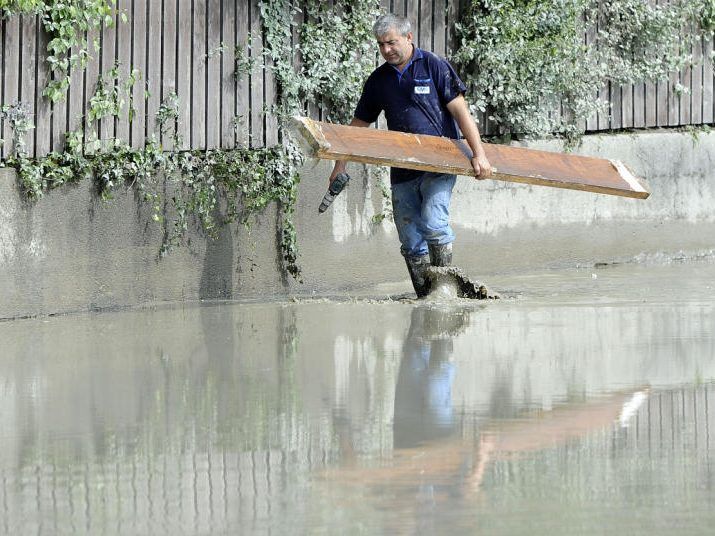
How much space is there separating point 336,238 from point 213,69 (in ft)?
4.95

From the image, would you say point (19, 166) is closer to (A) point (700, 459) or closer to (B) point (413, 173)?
(B) point (413, 173)

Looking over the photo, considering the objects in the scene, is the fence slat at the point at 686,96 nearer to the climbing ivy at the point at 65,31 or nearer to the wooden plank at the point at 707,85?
the wooden plank at the point at 707,85

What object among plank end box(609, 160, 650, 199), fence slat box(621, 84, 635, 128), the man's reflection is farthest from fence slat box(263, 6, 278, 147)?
fence slat box(621, 84, 635, 128)

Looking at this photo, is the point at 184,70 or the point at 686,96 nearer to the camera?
the point at 184,70

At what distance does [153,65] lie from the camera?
9234mm

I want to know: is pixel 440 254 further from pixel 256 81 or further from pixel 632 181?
pixel 256 81

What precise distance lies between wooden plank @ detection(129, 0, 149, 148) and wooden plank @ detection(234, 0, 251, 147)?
0.77 meters

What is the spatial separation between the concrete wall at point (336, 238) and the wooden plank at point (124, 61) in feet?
1.38

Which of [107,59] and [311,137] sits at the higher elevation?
[107,59]

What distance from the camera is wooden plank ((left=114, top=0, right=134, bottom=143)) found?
356 inches

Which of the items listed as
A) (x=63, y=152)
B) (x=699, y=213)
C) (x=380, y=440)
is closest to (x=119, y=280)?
(x=63, y=152)

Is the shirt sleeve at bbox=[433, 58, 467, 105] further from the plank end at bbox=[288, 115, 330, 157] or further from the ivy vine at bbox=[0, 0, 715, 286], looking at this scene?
the ivy vine at bbox=[0, 0, 715, 286]

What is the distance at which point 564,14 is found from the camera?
11.2m

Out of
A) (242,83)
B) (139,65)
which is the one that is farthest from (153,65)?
(242,83)
